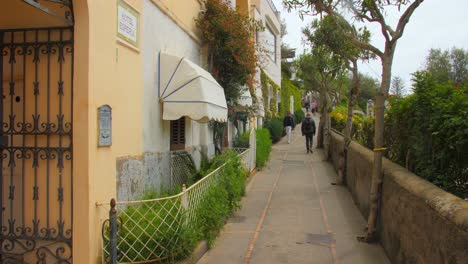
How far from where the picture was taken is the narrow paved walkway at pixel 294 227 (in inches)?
225

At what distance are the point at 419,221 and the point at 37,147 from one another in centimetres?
402

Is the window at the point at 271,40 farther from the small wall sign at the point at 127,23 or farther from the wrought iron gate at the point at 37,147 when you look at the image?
the wrought iron gate at the point at 37,147

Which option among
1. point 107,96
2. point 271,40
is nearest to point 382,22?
point 107,96

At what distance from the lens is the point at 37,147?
4797 mm

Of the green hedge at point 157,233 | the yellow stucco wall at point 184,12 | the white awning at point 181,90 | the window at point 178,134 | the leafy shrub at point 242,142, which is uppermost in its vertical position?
the yellow stucco wall at point 184,12

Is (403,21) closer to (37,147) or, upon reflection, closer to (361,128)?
(37,147)

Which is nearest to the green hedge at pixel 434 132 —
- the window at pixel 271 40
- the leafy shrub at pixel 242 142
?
the leafy shrub at pixel 242 142

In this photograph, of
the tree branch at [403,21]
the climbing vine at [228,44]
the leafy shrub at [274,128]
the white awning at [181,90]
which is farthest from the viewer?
the leafy shrub at [274,128]

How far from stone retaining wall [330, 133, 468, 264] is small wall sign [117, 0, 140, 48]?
12.5 feet

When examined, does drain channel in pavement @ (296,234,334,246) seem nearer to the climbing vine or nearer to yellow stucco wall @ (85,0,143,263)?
A: yellow stucco wall @ (85,0,143,263)

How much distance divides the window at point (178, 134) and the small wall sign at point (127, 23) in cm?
275

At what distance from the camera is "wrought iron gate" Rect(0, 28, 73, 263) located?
473 centimetres

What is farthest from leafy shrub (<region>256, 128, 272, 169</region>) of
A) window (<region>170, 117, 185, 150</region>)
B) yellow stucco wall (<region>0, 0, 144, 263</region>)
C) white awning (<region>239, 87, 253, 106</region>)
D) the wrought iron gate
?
the wrought iron gate

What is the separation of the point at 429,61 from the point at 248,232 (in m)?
29.2
